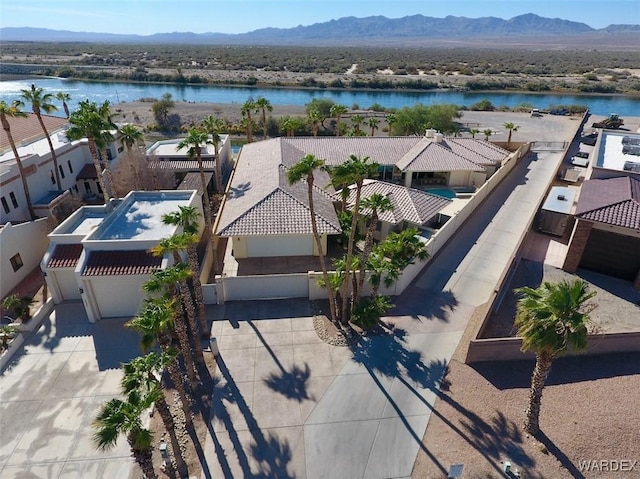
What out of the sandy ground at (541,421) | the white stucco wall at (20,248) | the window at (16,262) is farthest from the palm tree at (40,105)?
the sandy ground at (541,421)

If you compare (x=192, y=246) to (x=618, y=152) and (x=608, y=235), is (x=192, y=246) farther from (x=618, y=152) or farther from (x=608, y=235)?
(x=618, y=152)

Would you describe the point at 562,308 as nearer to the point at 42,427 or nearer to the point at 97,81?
the point at 42,427

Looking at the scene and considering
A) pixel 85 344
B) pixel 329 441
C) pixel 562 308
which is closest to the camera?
pixel 562 308

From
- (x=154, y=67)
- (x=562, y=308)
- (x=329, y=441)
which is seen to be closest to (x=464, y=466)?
(x=329, y=441)

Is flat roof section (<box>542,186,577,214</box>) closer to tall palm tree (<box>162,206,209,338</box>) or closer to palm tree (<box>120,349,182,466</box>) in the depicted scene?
tall palm tree (<box>162,206,209,338</box>)

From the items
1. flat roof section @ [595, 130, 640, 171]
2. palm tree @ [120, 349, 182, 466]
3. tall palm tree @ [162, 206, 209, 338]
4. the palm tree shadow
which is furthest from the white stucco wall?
flat roof section @ [595, 130, 640, 171]

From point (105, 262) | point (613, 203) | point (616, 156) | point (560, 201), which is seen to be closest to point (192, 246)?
point (105, 262)

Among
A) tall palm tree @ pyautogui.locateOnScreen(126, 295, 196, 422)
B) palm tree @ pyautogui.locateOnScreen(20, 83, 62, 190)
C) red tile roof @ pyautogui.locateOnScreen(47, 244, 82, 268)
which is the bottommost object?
red tile roof @ pyautogui.locateOnScreen(47, 244, 82, 268)
